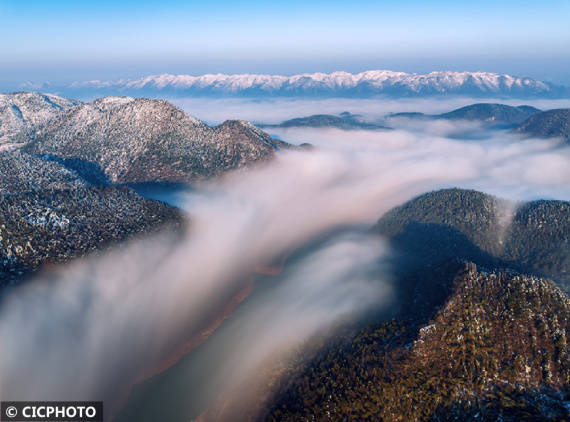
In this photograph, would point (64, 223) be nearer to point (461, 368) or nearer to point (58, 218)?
point (58, 218)

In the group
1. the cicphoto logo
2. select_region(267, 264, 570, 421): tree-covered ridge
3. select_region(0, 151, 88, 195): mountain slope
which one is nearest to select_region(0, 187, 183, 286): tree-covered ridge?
select_region(0, 151, 88, 195): mountain slope

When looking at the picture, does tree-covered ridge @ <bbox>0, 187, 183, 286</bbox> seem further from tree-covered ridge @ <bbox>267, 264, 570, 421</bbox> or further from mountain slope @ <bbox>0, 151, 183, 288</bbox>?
tree-covered ridge @ <bbox>267, 264, 570, 421</bbox>

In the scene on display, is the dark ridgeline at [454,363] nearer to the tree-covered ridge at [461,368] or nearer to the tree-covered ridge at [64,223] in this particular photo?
the tree-covered ridge at [461,368]

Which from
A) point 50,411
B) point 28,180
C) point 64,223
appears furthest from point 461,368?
point 28,180

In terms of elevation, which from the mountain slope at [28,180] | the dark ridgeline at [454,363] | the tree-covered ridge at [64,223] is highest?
the mountain slope at [28,180]

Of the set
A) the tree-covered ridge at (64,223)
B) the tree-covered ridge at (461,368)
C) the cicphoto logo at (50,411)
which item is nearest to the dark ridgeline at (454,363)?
the tree-covered ridge at (461,368)

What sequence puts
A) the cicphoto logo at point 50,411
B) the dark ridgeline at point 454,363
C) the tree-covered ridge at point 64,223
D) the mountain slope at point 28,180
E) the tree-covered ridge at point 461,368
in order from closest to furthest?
the tree-covered ridge at point 461,368 < the dark ridgeline at point 454,363 < the cicphoto logo at point 50,411 < the tree-covered ridge at point 64,223 < the mountain slope at point 28,180
